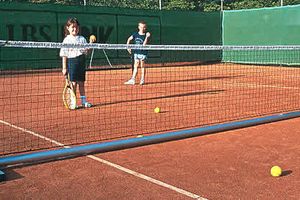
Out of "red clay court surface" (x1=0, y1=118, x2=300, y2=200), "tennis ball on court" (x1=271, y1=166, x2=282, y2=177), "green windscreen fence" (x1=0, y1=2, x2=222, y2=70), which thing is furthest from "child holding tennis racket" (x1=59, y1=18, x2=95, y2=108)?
"green windscreen fence" (x1=0, y1=2, x2=222, y2=70)

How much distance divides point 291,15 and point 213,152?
14936mm

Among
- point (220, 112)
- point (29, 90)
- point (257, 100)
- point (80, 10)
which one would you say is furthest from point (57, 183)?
point (80, 10)

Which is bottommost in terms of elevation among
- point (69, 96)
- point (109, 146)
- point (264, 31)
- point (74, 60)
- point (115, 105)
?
point (109, 146)

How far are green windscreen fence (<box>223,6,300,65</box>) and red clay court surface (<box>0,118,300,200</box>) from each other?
13.7 meters

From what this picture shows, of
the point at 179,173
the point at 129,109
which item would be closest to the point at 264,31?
the point at 129,109

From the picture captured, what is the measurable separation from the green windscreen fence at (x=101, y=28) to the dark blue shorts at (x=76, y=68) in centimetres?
868

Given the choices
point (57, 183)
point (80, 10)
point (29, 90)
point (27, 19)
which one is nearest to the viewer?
point (57, 183)

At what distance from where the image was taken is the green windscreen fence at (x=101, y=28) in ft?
51.6

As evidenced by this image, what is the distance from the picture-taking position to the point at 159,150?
478 cm

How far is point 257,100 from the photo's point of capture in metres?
8.61

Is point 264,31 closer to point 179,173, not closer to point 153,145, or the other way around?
point 153,145

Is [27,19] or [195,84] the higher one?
[27,19]

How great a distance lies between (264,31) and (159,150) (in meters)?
15.5

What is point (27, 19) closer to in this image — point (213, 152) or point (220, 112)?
point (220, 112)
